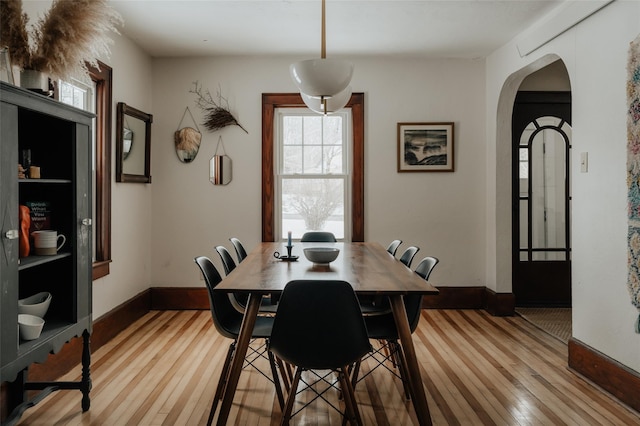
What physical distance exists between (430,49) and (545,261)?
2672mm

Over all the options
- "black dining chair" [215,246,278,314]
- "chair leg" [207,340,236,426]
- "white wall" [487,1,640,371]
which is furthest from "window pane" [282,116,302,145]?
"chair leg" [207,340,236,426]

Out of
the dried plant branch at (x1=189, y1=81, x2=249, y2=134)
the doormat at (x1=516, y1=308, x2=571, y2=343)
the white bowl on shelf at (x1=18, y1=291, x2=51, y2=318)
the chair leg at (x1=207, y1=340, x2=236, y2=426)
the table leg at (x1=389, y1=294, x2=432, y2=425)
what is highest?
the dried plant branch at (x1=189, y1=81, x2=249, y2=134)

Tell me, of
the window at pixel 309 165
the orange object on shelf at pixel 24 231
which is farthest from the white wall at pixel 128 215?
the orange object on shelf at pixel 24 231

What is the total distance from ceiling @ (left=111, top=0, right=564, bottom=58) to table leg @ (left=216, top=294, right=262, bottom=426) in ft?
8.28

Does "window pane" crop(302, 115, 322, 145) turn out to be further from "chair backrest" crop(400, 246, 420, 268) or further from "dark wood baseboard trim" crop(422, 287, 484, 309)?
"chair backrest" crop(400, 246, 420, 268)

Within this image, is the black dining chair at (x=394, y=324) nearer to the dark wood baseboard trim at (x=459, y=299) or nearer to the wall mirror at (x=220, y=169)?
the dark wood baseboard trim at (x=459, y=299)

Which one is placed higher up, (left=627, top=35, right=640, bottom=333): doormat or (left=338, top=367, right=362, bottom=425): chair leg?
(left=627, top=35, right=640, bottom=333): doormat

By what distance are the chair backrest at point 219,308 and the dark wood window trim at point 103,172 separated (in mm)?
1669

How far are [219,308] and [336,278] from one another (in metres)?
0.73

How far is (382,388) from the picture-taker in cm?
322

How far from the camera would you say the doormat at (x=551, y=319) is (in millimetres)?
4598

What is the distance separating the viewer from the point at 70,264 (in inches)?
108

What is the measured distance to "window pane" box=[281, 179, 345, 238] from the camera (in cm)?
566

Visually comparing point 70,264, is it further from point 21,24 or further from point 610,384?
point 610,384
